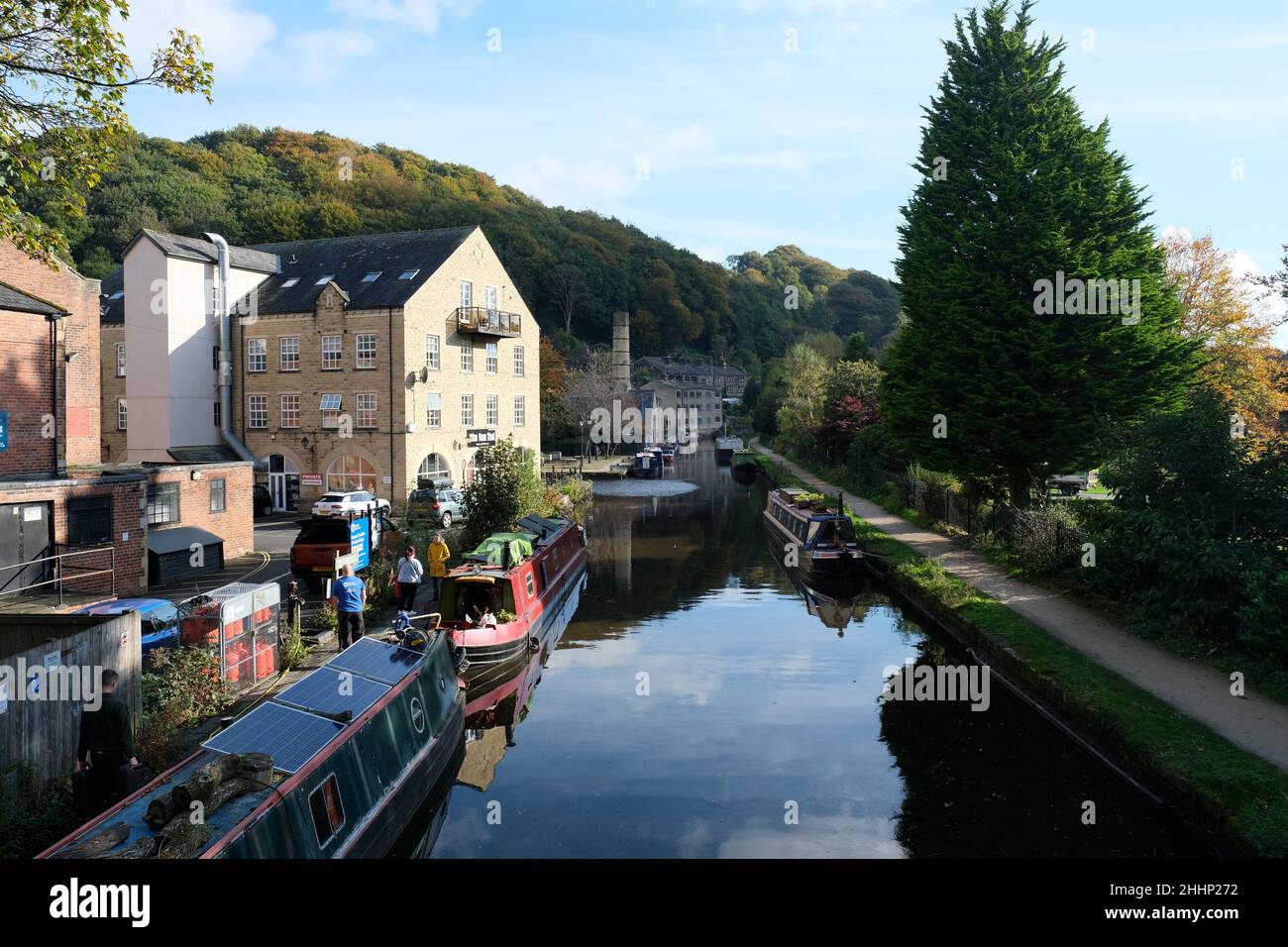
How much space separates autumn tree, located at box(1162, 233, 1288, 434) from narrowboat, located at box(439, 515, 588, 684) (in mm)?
19836

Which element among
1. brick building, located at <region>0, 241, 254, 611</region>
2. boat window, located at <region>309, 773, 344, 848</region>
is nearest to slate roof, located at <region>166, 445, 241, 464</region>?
brick building, located at <region>0, 241, 254, 611</region>

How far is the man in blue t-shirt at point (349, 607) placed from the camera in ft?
40.9

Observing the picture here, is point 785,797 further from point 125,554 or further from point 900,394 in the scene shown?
point 900,394

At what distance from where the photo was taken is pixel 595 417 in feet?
191

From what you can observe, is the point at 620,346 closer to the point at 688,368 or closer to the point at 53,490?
the point at 688,368

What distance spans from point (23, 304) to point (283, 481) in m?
15.9

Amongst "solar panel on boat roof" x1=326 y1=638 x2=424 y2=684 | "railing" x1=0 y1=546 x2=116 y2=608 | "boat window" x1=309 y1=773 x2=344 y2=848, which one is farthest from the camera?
"railing" x1=0 y1=546 x2=116 y2=608

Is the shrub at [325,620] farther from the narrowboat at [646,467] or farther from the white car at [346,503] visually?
the narrowboat at [646,467]

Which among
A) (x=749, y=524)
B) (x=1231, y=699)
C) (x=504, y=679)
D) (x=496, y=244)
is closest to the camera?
(x=1231, y=699)

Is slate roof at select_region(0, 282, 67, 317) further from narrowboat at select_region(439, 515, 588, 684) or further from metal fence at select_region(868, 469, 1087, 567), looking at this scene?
metal fence at select_region(868, 469, 1087, 567)

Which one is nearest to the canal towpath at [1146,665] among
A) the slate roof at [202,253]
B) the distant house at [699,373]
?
the slate roof at [202,253]

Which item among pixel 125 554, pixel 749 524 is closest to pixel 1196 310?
pixel 749 524

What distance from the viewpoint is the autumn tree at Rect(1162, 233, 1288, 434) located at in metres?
25.8

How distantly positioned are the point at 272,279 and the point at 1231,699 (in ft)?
108
